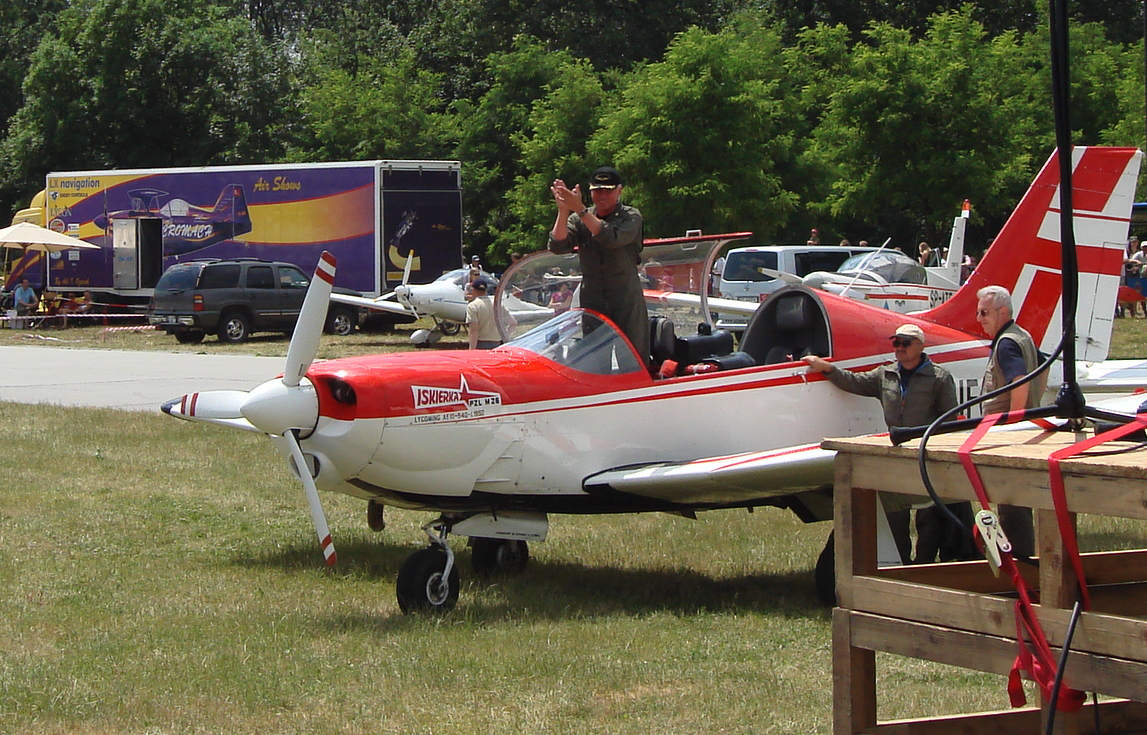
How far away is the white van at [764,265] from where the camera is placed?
1020 inches

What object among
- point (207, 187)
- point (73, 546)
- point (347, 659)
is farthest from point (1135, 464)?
point (207, 187)

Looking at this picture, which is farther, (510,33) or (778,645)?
(510,33)

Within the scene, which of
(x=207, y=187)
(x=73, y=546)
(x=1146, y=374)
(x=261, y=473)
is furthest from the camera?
(x=207, y=187)

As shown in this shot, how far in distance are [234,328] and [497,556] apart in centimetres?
1970

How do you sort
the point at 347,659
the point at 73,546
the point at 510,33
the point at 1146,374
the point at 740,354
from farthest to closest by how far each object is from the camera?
the point at 510,33, the point at 1146,374, the point at 73,546, the point at 740,354, the point at 347,659

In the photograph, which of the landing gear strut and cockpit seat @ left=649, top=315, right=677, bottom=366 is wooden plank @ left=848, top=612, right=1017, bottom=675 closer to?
A: the landing gear strut

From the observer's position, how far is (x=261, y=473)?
11477mm

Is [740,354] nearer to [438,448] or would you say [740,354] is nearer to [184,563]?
[438,448]

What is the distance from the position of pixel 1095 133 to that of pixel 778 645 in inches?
1451

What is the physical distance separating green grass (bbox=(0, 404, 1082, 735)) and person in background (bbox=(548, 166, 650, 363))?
1.55m

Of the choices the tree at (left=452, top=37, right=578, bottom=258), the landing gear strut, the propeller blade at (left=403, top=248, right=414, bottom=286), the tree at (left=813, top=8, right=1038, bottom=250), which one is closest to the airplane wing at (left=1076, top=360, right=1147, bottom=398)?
the landing gear strut

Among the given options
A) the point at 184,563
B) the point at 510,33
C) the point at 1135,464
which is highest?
the point at 510,33

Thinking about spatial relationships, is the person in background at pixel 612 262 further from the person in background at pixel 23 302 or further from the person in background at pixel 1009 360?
the person in background at pixel 23 302

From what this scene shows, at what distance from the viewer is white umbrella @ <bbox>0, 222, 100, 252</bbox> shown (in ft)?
98.4
